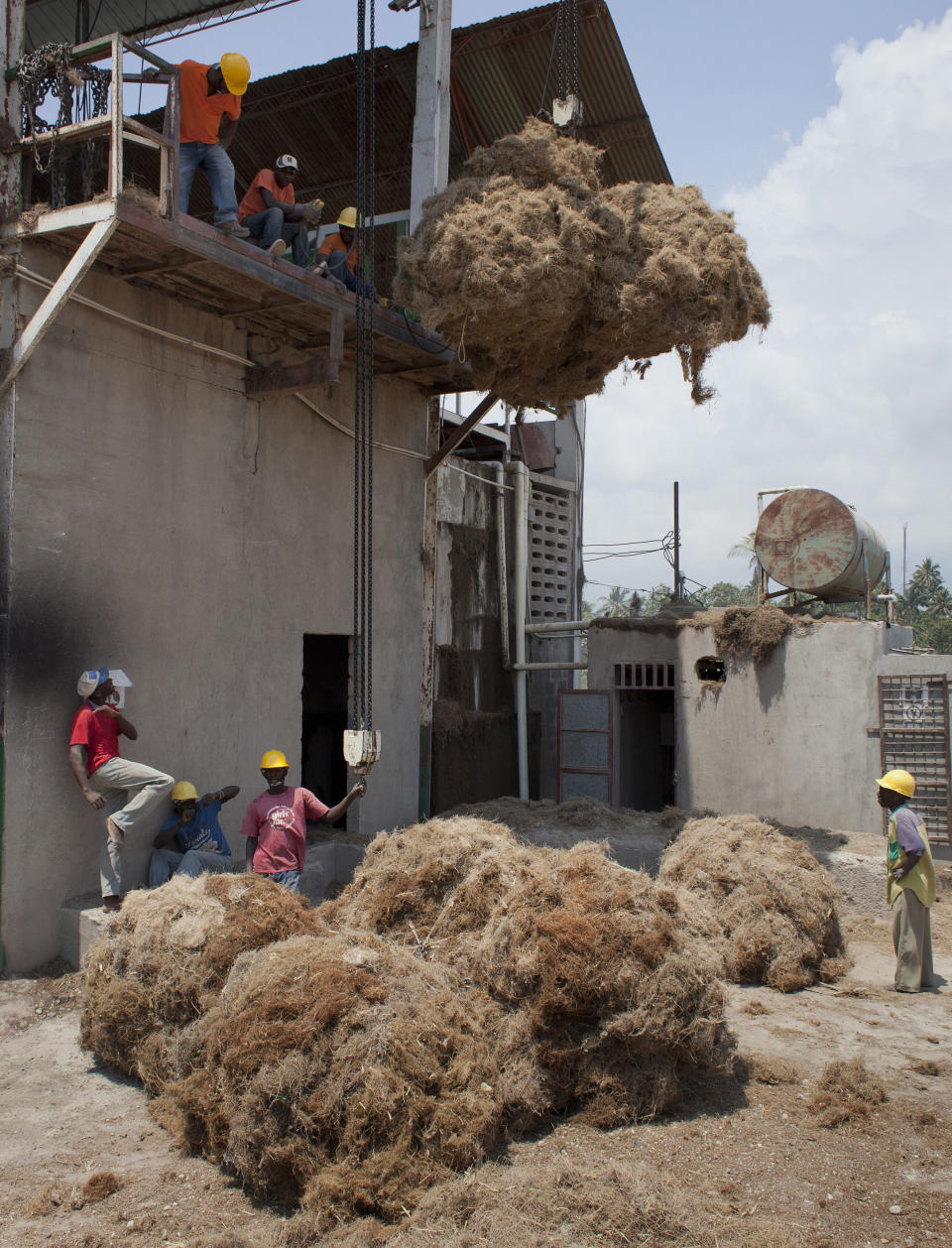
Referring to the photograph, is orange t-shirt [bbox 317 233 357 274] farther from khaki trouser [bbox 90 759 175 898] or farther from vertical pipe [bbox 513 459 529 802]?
vertical pipe [bbox 513 459 529 802]

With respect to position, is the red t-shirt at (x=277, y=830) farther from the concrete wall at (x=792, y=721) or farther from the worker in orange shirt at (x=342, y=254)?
the concrete wall at (x=792, y=721)

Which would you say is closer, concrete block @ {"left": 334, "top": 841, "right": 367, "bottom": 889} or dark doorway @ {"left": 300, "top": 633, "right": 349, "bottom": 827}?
concrete block @ {"left": 334, "top": 841, "right": 367, "bottom": 889}

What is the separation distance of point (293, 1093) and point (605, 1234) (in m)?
1.41

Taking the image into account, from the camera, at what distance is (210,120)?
8156mm

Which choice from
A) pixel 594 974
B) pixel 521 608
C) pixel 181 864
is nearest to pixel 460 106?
pixel 521 608

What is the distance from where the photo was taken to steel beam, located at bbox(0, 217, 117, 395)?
6770mm

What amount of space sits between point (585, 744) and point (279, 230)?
8.46 metres

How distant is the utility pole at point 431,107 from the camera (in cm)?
1105

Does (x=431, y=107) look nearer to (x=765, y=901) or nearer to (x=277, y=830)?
(x=277, y=830)

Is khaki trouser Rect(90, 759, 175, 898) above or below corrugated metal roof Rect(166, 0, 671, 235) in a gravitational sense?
below

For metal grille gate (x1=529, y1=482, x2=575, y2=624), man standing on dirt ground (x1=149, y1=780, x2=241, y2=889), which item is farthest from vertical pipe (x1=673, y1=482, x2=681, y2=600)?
man standing on dirt ground (x1=149, y1=780, x2=241, y2=889)

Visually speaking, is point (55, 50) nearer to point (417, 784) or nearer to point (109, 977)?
point (109, 977)

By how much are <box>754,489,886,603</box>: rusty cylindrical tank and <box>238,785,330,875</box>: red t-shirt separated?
8.19m

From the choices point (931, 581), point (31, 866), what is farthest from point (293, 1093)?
point (931, 581)
